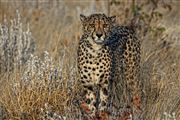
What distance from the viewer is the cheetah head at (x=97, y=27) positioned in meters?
4.68

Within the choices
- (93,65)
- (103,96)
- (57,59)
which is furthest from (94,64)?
(57,59)

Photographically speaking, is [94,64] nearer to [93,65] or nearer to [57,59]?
[93,65]

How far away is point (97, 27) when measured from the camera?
472cm

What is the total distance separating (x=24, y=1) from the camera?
9180 millimetres

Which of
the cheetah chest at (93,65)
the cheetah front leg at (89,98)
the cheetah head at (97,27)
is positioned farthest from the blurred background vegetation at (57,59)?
the cheetah head at (97,27)

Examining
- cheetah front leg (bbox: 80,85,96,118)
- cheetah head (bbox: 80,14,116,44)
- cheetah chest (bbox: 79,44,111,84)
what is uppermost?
cheetah head (bbox: 80,14,116,44)

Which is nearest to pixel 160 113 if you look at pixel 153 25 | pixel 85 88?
pixel 85 88

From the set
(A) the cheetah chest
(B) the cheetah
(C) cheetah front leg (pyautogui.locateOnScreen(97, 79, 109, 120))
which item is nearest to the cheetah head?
(B) the cheetah

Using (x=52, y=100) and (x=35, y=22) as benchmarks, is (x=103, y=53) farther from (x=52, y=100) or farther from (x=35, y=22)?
(x=35, y=22)

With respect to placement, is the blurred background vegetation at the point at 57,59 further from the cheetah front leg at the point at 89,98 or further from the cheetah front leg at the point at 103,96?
the cheetah front leg at the point at 103,96

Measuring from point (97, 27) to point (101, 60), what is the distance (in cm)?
30

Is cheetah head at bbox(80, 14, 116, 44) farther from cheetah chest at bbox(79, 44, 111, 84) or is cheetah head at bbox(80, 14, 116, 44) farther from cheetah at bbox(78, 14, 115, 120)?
cheetah chest at bbox(79, 44, 111, 84)

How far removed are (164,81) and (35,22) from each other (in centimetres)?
334

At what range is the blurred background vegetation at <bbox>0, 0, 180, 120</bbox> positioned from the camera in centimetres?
484
